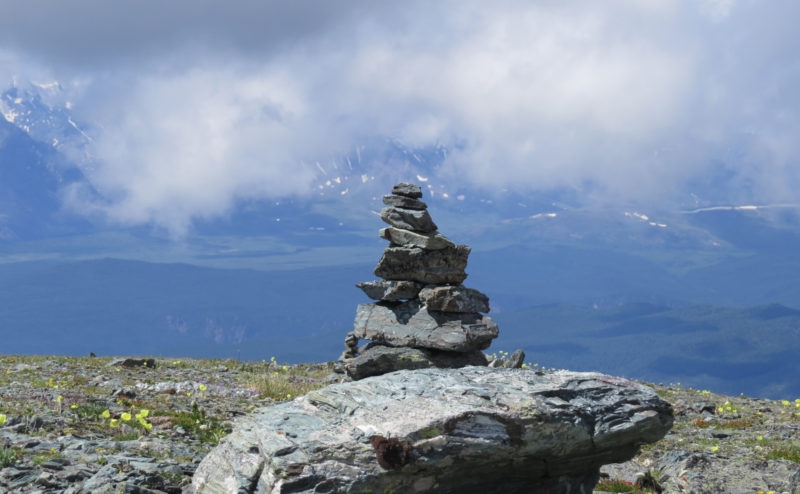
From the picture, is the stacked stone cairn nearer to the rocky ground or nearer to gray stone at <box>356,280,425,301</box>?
gray stone at <box>356,280,425,301</box>

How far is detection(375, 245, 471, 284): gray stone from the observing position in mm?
31000

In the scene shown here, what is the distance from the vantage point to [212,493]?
10711mm

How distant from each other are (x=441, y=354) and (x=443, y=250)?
13.2 ft

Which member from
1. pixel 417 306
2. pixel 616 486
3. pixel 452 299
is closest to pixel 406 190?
pixel 417 306

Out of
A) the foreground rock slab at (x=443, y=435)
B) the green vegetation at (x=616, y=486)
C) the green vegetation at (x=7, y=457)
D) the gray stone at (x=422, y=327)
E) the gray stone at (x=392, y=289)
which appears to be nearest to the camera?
the foreground rock slab at (x=443, y=435)

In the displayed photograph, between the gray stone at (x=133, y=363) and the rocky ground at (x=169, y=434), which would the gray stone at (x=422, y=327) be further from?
the gray stone at (x=133, y=363)

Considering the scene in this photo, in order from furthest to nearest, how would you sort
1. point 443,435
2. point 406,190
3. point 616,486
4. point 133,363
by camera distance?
point 133,363
point 406,190
point 616,486
point 443,435

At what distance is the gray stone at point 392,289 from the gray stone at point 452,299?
3.05 ft

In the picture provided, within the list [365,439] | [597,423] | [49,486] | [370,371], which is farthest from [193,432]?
[370,371]

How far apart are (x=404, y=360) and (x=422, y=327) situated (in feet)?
4.77

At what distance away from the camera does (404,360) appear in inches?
1169

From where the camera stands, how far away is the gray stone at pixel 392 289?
3133 centimetres

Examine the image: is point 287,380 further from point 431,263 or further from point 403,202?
point 403,202

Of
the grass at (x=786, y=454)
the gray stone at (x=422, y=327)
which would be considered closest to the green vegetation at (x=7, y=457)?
the grass at (x=786, y=454)
